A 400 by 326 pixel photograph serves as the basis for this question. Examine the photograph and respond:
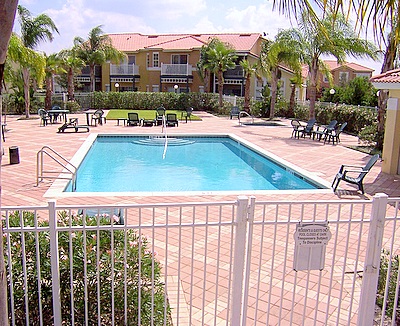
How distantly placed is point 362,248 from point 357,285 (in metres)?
1.33

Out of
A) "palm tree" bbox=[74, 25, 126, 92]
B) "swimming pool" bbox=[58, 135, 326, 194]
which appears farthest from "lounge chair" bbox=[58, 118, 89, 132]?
"palm tree" bbox=[74, 25, 126, 92]

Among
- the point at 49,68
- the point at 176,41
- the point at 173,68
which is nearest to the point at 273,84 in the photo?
the point at 49,68

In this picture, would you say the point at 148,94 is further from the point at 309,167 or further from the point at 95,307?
the point at 95,307

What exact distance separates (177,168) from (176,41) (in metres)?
31.8

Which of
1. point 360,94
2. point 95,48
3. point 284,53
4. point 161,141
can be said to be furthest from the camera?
point 95,48

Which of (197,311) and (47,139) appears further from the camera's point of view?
(47,139)

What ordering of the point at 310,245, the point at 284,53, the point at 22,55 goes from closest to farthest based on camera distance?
the point at 310,245
the point at 22,55
the point at 284,53

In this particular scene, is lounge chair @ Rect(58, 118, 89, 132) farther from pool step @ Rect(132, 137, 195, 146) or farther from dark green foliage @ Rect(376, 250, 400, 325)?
dark green foliage @ Rect(376, 250, 400, 325)

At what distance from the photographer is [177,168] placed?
48.5 feet

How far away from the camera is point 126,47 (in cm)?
4591

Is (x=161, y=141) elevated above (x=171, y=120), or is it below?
below

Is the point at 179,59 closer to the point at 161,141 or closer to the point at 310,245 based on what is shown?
the point at 161,141

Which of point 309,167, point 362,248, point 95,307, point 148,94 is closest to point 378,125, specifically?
point 309,167

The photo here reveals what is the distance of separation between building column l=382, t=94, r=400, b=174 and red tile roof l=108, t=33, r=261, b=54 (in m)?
28.4
